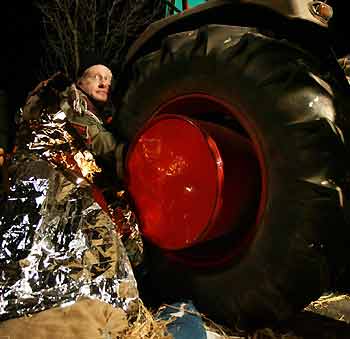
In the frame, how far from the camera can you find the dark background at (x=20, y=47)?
13812 mm

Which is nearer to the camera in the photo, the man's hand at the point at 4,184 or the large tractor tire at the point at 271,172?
the large tractor tire at the point at 271,172

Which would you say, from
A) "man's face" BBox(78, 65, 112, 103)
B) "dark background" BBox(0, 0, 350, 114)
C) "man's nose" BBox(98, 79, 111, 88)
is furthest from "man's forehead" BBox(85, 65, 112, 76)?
"dark background" BBox(0, 0, 350, 114)

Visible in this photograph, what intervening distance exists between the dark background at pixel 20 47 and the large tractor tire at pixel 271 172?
12508 millimetres

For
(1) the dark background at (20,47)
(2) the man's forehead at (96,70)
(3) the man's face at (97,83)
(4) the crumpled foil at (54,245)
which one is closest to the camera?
(4) the crumpled foil at (54,245)

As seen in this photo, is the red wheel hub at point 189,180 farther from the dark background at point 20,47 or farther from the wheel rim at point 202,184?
the dark background at point 20,47

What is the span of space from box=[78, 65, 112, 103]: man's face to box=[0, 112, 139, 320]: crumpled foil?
4.14 feet

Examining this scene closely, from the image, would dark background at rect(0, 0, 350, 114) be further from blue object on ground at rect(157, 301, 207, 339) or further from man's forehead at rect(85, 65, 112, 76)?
blue object on ground at rect(157, 301, 207, 339)

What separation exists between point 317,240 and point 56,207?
3.29ft

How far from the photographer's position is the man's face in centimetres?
330

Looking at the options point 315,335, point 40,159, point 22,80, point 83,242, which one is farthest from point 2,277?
point 22,80

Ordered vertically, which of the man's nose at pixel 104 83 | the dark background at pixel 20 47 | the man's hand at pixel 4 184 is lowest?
the dark background at pixel 20 47

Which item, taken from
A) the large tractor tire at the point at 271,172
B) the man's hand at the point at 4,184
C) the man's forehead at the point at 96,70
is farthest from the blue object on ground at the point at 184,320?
the man's forehead at the point at 96,70

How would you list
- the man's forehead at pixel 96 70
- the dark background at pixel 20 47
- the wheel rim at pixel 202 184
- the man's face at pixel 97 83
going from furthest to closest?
the dark background at pixel 20 47, the man's forehead at pixel 96 70, the man's face at pixel 97 83, the wheel rim at pixel 202 184

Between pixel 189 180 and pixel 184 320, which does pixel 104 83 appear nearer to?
pixel 189 180
